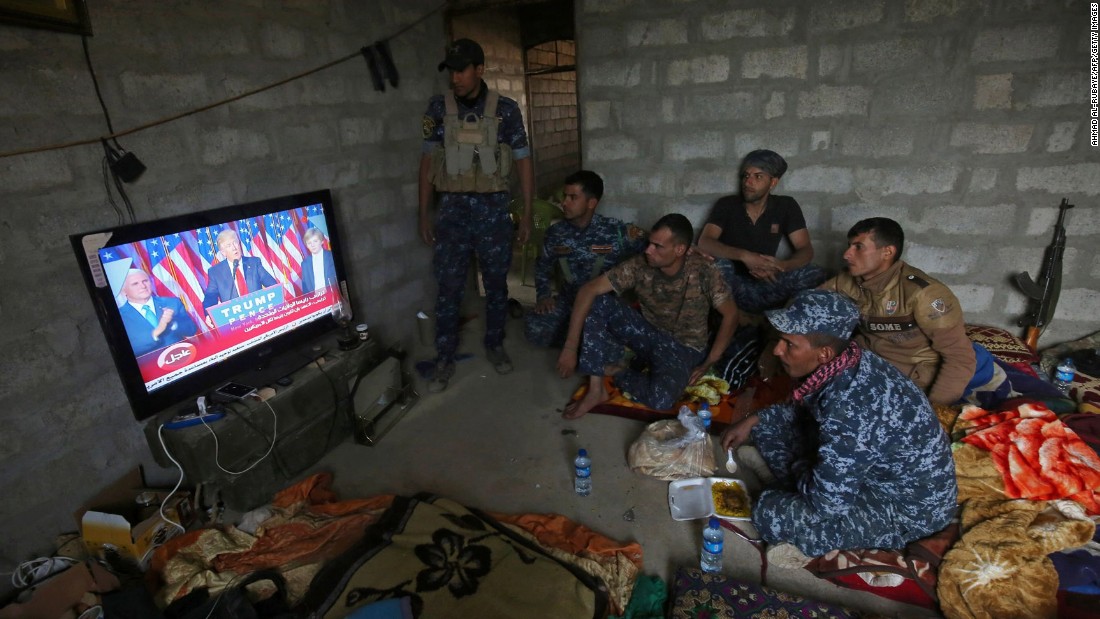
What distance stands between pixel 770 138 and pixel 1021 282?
5.37 feet

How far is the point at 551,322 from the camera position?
3.67 metres

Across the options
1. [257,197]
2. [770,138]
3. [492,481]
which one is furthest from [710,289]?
[257,197]

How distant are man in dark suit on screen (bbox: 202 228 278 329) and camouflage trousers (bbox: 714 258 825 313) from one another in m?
2.49

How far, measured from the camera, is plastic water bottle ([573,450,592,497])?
2.41 meters

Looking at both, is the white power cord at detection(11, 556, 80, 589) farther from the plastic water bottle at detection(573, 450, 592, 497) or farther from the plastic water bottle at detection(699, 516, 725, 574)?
the plastic water bottle at detection(699, 516, 725, 574)

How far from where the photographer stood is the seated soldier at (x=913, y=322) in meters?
2.54

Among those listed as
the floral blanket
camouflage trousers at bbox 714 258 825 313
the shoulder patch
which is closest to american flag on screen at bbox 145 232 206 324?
the floral blanket

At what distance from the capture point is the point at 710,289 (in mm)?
2990

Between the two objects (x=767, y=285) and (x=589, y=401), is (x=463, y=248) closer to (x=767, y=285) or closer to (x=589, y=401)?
(x=589, y=401)

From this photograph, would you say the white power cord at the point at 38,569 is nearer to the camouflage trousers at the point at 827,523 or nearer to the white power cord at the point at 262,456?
the white power cord at the point at 262,456

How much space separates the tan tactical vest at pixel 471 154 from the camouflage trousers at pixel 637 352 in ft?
3.16

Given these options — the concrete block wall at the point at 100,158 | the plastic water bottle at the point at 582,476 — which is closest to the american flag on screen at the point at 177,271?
the concrete block wall at the point at 100,158

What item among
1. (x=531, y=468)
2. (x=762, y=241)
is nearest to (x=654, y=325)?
(x=762, y=241)

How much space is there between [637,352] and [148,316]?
2.31 meters
